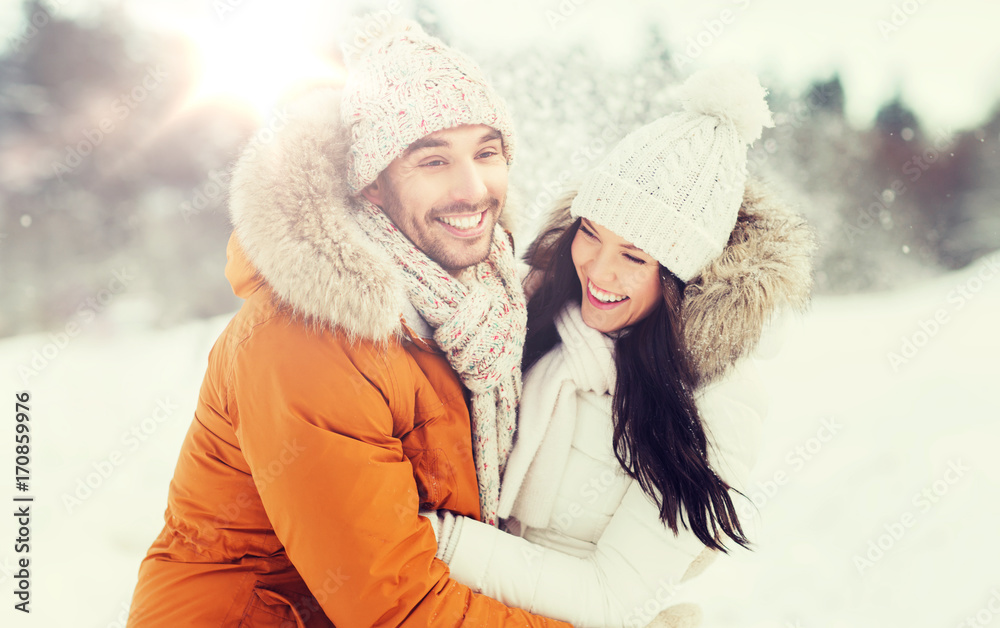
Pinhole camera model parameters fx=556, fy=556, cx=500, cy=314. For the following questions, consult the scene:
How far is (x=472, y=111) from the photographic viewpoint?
1.36 m

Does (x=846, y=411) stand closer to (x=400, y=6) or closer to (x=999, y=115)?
(x=999, y=115)

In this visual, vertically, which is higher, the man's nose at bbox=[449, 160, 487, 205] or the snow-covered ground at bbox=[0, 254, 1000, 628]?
the man's nose at bbox=[449, 160, 487, 205]

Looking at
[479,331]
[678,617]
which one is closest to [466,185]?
[479,331]

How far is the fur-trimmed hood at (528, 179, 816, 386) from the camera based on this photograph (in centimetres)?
134

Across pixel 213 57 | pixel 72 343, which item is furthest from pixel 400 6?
pixel 72 343

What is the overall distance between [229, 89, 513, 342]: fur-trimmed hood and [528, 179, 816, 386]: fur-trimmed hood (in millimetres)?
738

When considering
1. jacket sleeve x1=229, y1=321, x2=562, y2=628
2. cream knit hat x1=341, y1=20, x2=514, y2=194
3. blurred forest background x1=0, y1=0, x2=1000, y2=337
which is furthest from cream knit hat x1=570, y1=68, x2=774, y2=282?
blurred forest background x1=0, y1=0, x2=1000, y2=337

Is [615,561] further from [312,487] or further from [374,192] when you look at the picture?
[374,192]

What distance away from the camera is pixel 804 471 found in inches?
131

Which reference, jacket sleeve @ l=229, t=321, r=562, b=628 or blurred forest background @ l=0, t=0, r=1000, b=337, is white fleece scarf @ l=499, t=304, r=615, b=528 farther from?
blurred forest background @ l=0, t=0, r=1000, b=337

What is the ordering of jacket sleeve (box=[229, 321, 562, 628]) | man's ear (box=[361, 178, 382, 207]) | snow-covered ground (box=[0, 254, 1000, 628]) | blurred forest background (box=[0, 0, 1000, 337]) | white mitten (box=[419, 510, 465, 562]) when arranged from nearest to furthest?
jacket sleeve (box=[229, 321, 562, 628]) < white mitten (box=[419, 510, 465, 562]) < man's ear (box=[361, 178, 382, 207]) < snow-covered ground (box=[0, 254, 1000, 628]) < blurred forest background (box=[0, 0, 1000, 337])

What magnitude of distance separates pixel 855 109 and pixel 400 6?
3678 mm

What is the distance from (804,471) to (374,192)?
3.12 meters

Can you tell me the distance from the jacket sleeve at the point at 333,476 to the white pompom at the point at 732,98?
1.05 meters
